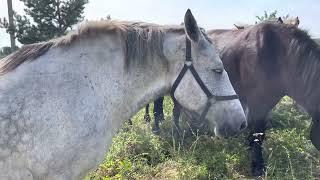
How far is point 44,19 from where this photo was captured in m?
17.4

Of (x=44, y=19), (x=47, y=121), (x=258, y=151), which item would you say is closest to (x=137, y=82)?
(x=47, y=121)

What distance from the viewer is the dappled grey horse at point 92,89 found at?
8.30 ft

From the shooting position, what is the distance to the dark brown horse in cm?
478

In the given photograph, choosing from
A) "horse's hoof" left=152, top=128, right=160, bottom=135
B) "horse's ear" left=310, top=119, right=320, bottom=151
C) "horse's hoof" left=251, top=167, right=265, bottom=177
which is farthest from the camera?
"horse's hoof" left=152, top=128, right=160, bottom=135

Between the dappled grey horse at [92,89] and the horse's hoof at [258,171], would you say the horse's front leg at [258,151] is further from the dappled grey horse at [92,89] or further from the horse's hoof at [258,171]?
the dappled grey horse at [92,89]

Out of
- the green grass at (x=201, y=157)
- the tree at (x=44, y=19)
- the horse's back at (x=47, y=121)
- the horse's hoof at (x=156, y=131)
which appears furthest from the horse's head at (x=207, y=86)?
the tree at (x=44, y=19)

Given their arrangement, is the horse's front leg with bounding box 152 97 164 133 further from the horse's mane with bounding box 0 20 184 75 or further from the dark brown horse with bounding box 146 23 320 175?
the horse's mane with bounding box 0 20 184 75

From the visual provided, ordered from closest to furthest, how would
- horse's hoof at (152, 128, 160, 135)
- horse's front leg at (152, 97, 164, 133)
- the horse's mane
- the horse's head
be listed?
the horse's mane → the horse's head → horse's hoof at (152, 128, 160, 135) → horse's front leg at (152, 97, 164, 133)

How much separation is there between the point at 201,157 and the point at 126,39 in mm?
2885

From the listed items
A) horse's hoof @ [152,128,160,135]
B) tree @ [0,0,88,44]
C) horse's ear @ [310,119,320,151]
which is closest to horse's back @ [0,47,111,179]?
horse's ear @ [310,119,320,151]

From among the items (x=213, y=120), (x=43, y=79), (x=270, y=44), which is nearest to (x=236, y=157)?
(x=270, y=44)

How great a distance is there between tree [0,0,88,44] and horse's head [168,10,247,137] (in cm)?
1493

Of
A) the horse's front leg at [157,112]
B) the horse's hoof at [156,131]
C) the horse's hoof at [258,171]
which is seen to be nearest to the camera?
the horse's hoof at [258,171]

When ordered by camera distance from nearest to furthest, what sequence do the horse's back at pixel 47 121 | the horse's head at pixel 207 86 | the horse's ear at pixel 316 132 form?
the horse's back at pixel 47 121
the horse's head at pixel 207 86
the horse's ear at pixel 316 132
